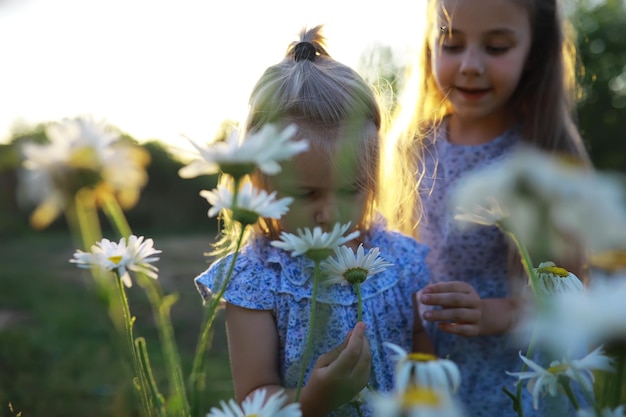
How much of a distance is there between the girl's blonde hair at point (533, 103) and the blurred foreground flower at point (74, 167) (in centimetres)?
92

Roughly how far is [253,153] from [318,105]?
571 millimetres

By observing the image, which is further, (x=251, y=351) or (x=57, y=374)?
(x=57, y=374)

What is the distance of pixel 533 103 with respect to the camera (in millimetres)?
1546

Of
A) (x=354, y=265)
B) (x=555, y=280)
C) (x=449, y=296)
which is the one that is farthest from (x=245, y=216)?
(x=449, y=296)

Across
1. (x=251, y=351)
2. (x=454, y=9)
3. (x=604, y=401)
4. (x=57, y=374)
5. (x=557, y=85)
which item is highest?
(x=454, y=9)

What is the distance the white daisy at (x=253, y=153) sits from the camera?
0.53m

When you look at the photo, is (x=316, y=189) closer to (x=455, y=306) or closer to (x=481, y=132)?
(x=455, y=306)

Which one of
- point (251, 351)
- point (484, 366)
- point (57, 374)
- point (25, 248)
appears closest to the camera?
point (251, 351)

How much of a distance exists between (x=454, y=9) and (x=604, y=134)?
3.26m

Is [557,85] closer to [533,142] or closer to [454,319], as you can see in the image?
[533,142]

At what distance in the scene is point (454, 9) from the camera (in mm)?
1376

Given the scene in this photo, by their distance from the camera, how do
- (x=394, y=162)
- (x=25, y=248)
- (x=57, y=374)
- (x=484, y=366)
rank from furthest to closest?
1. (x=25, y=248)
2. (x=57, y=374)
3. (x=484, y=366)
4. (x=394, y=162)

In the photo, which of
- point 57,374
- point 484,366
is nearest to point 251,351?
point 484,366

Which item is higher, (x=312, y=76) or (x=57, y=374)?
(x=312, y=76)
